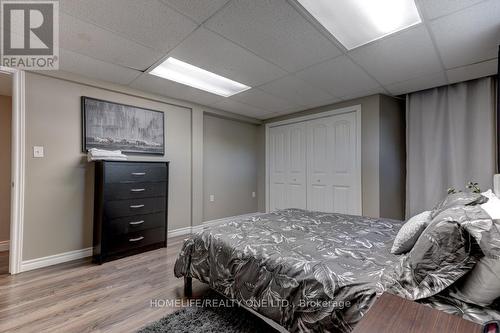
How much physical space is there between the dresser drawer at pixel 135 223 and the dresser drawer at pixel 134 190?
0.26 metres

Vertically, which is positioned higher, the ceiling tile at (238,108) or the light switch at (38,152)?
the ceiling tile at (238,108)

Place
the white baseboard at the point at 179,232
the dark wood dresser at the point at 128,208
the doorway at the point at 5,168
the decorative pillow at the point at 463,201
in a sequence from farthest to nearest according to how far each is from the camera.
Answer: the white baseboard at the point at 179,232, the doorway at the point at 5,168, the dark wood dresser at the point at 128,208, the decorative pillow at the point at 463,201

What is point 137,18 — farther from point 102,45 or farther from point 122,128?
point 122,128

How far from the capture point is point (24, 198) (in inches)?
97.4

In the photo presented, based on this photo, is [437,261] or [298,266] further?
[298,266]

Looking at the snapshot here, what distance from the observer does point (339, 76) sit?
2.83 m

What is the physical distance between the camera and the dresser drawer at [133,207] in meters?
2.71

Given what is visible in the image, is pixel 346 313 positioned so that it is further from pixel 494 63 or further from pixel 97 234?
pixel 494 63

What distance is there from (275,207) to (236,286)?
349 centimetres

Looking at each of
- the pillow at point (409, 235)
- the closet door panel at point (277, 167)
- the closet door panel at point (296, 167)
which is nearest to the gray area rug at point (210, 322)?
the pillow at point (409, 235)

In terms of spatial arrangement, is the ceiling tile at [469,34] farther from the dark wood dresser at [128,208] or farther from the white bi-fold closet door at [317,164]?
the dark wood dresser at [128,208]

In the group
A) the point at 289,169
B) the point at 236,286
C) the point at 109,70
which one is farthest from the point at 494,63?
the point at 109,70

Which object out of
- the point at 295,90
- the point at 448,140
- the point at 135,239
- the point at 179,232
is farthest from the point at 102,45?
the point at 448,140

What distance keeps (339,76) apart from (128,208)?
305 centimetres
